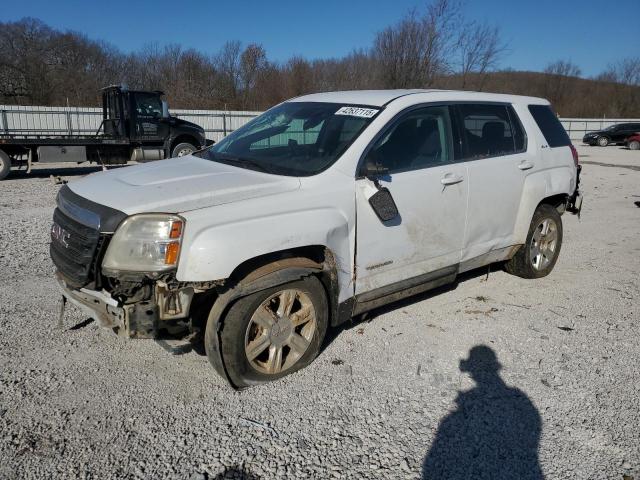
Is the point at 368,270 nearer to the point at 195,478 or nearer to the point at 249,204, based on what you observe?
the point at 249,204

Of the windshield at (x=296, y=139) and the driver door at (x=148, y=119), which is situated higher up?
the driver door at (x=148, y=119)

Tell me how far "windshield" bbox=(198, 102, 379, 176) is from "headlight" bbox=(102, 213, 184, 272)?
3.27 ft

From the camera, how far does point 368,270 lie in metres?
3.75

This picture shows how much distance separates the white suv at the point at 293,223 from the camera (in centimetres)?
298

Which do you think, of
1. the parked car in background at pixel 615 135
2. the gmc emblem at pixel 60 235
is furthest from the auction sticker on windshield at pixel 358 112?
the parked car in background at pixel 615 135

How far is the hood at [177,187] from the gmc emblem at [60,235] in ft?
0.87

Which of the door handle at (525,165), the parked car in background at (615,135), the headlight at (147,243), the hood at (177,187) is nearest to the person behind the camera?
the headlight at (147,243)

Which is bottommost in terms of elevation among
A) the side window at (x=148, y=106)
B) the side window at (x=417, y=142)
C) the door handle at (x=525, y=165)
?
the door handle at (x=525, y=165)

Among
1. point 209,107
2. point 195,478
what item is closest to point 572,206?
point 195,478

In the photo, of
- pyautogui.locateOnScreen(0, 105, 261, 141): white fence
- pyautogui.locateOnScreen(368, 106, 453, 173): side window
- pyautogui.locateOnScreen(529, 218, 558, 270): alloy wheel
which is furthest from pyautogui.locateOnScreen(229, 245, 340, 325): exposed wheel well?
pyautogui.locateOnScreen(0, 105, 261, 141): white fence

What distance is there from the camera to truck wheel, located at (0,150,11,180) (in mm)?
13170

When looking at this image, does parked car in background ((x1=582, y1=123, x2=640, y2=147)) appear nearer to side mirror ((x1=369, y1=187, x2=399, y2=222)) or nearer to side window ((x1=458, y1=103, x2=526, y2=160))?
side window ((x1=458, y1=103, x2=526, y2=160))

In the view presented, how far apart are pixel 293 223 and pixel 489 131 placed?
2.54 meters

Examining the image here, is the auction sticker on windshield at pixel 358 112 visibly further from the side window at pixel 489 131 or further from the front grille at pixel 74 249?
the front grille at pixel 74 249
